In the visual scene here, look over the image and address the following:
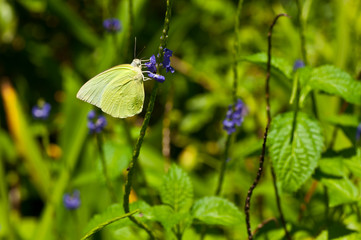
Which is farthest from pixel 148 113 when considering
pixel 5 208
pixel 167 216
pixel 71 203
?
pixel 5 208

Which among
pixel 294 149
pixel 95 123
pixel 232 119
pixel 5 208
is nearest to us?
pixel 294 149

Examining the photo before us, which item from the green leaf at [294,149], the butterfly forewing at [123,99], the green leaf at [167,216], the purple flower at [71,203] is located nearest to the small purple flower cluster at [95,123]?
the butterfly forewing at [123,99]

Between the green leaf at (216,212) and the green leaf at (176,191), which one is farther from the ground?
the green leaf at (176,191)

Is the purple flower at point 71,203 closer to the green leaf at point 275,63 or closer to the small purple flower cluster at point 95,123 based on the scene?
the small purple flower cluster at point 95,123

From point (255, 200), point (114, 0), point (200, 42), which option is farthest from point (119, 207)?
point (114, 0)

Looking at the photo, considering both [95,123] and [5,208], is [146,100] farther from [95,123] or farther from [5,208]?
[95,123]

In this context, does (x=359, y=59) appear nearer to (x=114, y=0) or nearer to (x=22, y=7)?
(x=114, y=0)
